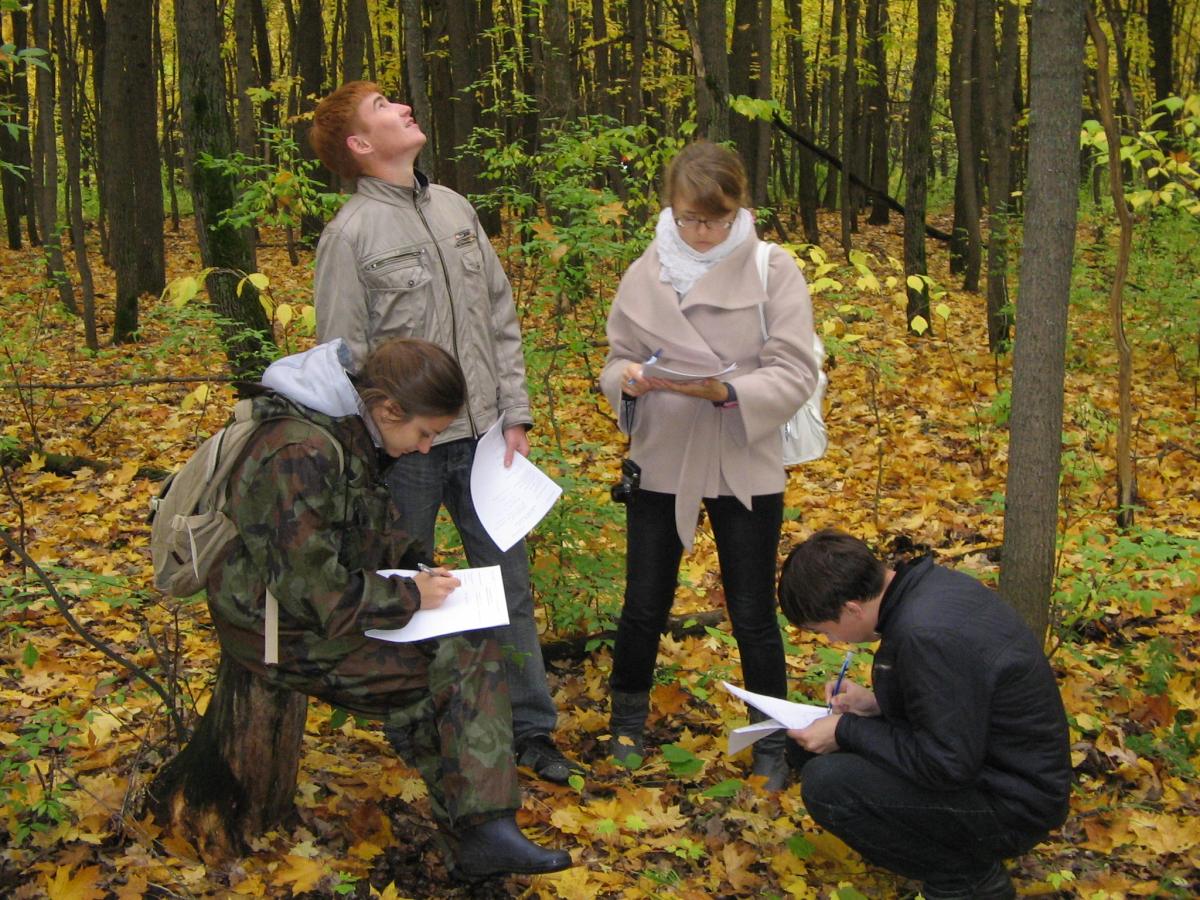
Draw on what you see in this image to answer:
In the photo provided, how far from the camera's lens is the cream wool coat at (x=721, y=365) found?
135 inches

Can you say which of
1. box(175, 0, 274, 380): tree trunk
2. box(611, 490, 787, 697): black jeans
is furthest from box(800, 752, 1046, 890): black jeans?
box(175, 0, 274, 380): tree trunk

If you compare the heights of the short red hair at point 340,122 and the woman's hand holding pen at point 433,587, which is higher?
the short red hair at point 340,122

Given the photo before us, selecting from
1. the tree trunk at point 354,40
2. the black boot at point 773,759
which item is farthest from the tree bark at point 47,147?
the black boot at point 773,759

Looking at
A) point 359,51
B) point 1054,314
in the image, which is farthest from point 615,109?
point 1054,314

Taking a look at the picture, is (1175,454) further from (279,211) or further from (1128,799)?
(279,211)

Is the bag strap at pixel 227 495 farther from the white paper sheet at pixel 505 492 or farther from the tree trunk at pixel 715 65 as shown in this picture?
the tree trunk at pixel 715 65

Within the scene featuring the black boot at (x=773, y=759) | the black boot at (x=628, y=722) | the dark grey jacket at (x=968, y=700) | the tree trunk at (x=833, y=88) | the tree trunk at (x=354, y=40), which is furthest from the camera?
the tree trunk at (x=833, y=88)

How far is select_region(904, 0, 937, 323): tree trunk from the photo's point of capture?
10992 millimetres

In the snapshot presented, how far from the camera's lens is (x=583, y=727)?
13.9 ft

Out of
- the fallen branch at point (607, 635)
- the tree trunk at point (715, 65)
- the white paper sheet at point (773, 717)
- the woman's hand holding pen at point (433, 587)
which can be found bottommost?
the fallen branch at point (607, 635)

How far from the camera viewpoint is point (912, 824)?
9.79 feet

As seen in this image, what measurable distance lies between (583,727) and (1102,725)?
1.98 meters

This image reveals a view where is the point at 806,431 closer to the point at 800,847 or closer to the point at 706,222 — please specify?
the point at 706,222

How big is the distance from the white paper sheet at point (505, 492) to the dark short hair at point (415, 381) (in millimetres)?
630
